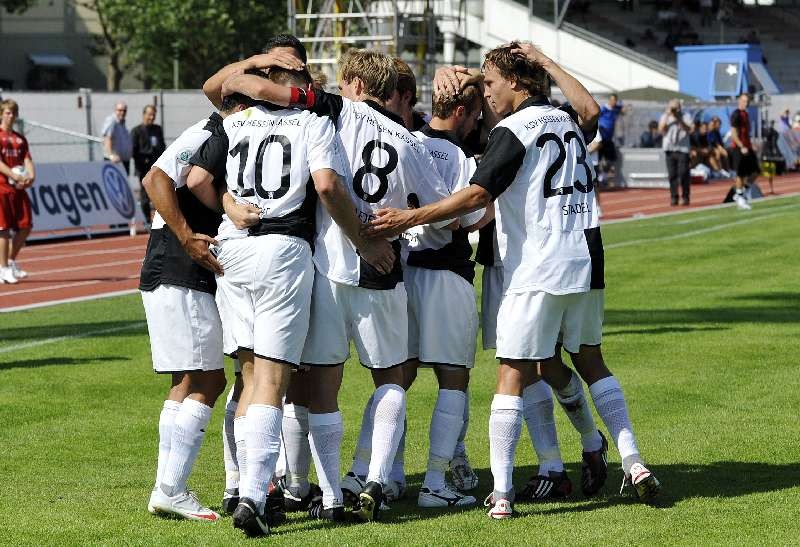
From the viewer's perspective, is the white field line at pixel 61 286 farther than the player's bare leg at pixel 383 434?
Yes

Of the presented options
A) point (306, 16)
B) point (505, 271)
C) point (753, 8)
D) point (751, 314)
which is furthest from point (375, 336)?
point (753, 8)

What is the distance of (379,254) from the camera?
620cm

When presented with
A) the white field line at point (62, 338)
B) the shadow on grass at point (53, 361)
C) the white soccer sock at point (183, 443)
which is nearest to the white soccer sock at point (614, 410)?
the white soccer sock at point (183, 443)

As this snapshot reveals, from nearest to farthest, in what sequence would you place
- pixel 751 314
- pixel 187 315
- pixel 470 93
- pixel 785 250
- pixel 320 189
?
pixel 320 189 < pixel 187 315 < pixel 470 93 < pixel 751 314 < pixel 785 250

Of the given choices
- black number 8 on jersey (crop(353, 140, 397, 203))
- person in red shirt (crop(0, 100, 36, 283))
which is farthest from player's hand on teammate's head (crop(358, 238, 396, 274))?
person in red shirt (crop(0, 100, 36, 283))

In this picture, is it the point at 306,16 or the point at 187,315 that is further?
the point at 306,16

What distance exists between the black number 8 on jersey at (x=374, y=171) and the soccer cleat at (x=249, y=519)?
56.3 inches

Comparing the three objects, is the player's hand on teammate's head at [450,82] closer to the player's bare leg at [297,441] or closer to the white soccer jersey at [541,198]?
the white soccer jersey at [541,198]

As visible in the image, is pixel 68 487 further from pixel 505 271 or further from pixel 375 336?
pixel 505 271

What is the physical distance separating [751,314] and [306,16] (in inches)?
856

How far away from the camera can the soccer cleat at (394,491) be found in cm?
671

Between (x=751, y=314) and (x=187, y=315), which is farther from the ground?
(x=187, y=315)

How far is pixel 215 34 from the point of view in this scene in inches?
2249

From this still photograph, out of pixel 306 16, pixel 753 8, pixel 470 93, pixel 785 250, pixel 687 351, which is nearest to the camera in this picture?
pixel 470 93
